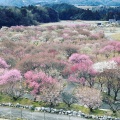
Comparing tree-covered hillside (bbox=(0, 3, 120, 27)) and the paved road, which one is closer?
the paved road

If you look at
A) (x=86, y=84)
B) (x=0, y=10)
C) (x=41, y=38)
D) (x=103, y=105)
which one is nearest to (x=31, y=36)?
(x=41, y=38)

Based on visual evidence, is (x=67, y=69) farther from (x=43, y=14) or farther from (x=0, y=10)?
(x=43, y=14)

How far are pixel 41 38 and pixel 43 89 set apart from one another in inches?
1539

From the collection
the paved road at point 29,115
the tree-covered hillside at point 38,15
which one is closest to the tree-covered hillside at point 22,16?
the tree-covered hillside at point 38,15

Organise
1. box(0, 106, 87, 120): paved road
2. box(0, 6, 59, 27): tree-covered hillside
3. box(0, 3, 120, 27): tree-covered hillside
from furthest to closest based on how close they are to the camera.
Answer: box(0, 3, 120, 27): tree-covered hillside < box(0, 6, 59, 27): tree-covered hillside < box(0, 106, 87, 120): paved road

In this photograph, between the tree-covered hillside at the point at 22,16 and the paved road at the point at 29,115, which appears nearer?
the paved road at the point at 29,115

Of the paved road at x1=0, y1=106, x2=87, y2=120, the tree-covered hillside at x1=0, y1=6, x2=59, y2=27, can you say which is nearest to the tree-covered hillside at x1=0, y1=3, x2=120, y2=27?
the tree-covered hillside at x1=0, y1=6, x2=59, y2=27

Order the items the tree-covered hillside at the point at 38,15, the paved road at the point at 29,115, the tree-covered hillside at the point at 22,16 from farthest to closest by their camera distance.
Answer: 1. the tree-covered hillside at the point at 38,15
2. the tree-covered hillside at the point at 22,16
3. the paved road at the point at 29,115

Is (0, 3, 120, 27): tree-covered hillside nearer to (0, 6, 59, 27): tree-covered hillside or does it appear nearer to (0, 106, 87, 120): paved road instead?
(0, 6, 59, 27): tree-covered hillside

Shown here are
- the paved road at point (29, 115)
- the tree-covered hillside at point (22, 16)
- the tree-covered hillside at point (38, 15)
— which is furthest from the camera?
the tree-covered hillside at point (38, 15)

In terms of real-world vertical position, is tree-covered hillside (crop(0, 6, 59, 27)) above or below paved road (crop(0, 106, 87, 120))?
above

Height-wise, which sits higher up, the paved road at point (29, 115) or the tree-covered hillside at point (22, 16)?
the tree-covered hillside at point (22, 16)

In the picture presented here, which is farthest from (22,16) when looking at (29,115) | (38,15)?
(29,115)

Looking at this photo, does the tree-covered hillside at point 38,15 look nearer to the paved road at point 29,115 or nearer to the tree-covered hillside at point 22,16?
the tree-covered hillside at point 22,16
